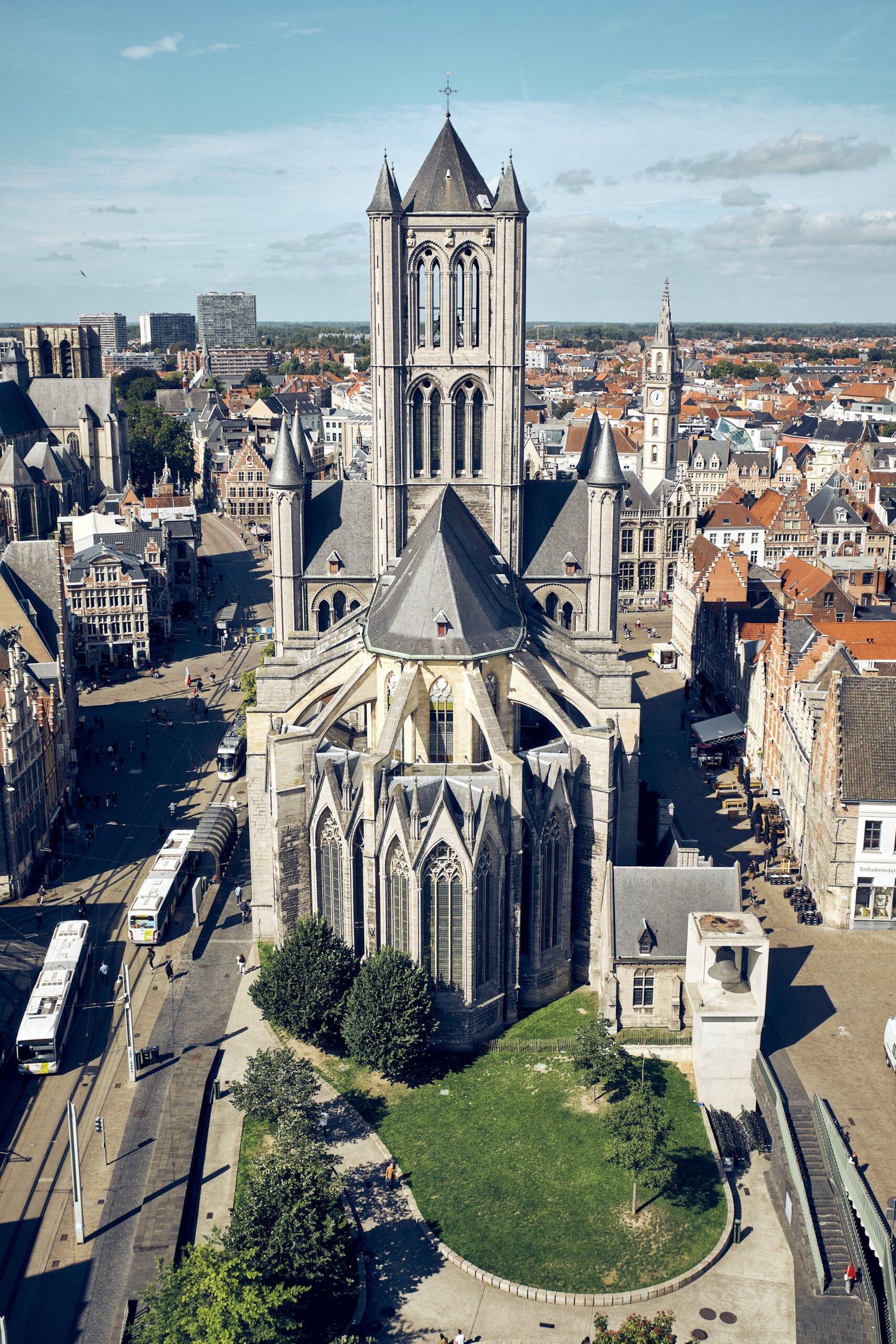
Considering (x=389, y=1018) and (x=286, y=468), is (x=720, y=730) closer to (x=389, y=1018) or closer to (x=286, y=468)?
(x=286, y=468)

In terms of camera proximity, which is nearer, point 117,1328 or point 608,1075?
point 117,1328

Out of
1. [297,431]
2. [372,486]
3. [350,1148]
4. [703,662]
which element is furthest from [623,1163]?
[703,662]

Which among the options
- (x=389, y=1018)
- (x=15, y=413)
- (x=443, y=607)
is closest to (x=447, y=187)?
(x=443, y=607)

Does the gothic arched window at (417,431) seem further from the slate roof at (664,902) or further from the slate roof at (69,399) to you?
the slate roof at (69,399)

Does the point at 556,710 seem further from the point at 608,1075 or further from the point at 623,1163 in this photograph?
the point at 623,1163

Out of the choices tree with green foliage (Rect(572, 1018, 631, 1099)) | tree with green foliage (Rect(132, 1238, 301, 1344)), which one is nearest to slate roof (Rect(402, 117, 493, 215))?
tree with green foliage (Rect(572, 1018, 631, 1099))

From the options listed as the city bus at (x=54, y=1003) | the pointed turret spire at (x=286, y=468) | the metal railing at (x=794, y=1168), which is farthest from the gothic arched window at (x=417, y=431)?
the metal railing at (x=794, y=1168)
